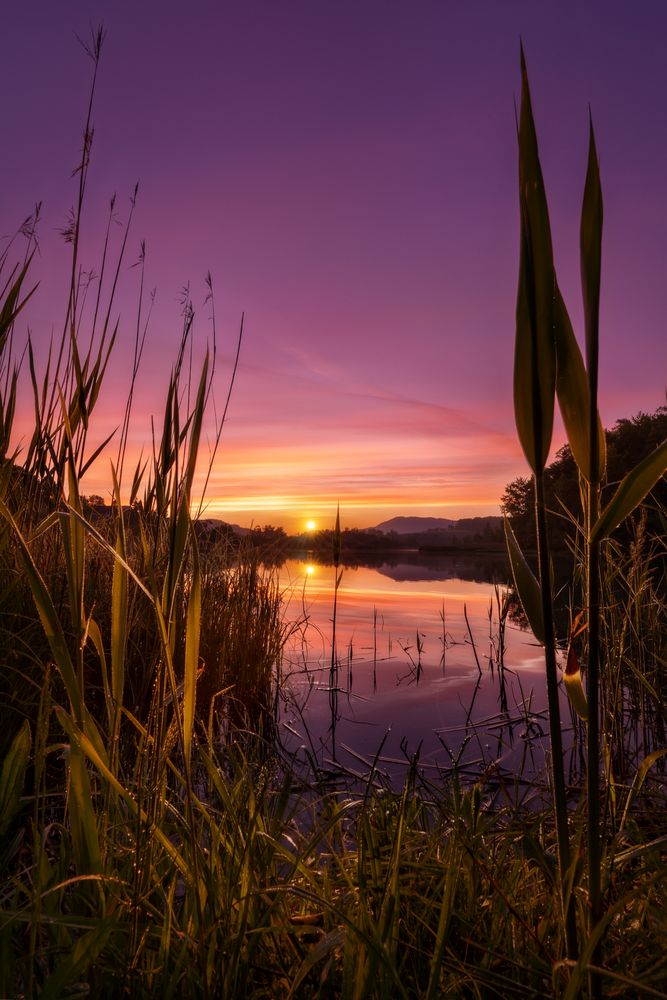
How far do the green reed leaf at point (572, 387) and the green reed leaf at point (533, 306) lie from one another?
0.12ft

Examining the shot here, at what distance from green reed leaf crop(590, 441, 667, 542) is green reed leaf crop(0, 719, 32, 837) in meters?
1.12

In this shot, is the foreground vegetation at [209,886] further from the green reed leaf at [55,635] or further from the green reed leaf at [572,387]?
the green reed leaf at [572,387]

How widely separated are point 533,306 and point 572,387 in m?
0.13

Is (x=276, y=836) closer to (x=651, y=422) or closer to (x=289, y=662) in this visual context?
(x=289, y=662)

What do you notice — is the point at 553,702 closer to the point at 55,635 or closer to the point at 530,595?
the point at 530,595

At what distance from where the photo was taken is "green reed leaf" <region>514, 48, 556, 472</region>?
2.66ft

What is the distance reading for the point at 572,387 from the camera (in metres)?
0.87

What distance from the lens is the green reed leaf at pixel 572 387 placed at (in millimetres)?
866

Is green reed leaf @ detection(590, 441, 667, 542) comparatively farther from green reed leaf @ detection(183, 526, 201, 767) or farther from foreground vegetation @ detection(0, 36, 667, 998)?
green reed leaf @ detection(183, 526, 201, 767)

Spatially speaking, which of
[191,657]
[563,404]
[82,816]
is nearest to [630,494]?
[563,404]

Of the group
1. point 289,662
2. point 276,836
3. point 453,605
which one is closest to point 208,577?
point 289,662

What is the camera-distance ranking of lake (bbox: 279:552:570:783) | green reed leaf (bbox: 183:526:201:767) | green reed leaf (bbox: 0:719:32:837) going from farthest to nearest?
1. lake (bbox: 279:552:570:783)
2. green reed leaf (bbox: 0:719:32:837)
3. green reed leaf (bbox: 183:526:201:767)

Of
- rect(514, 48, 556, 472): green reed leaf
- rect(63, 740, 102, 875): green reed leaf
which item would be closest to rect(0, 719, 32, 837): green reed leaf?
rect(63, 740, 102, 875): green reed leaf

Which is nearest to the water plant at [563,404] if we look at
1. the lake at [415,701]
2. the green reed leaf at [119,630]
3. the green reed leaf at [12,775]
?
the green reed leaf at [119,630]
